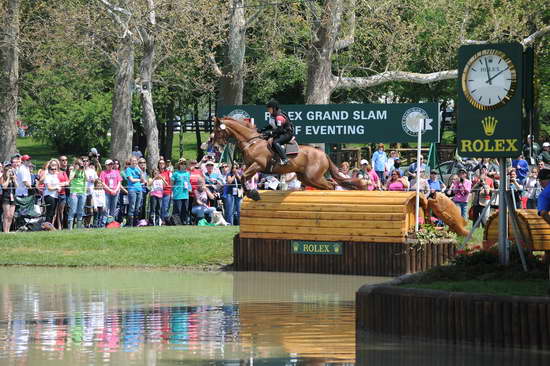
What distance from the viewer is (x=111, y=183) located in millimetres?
31375

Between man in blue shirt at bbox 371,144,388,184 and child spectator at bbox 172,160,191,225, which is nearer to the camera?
child spectator at bbox 172,160,191,225

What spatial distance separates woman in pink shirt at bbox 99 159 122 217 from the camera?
103 ft

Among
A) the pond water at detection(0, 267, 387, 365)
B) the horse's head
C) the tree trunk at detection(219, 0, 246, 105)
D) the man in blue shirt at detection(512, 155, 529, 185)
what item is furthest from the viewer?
the tree trunk at detection(219, 0, 246, 105)

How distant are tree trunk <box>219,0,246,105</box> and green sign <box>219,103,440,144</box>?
26.6 feet

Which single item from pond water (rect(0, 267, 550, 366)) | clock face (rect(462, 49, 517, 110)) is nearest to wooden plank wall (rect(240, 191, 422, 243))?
pond water (rect(0, 267, 550, 366))

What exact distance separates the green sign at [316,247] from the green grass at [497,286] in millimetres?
9376

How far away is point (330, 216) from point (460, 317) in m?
10.7

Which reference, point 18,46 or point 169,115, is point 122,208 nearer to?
point 18,46

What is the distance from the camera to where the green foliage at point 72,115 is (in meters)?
55.2

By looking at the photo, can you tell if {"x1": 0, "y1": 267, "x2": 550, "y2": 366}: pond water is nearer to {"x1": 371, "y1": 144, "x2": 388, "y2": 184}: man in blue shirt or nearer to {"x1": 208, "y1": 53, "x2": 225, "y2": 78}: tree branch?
{"x1": 371, "y1": 144, "x2": 388, "y2": 184}: man in blue shirt

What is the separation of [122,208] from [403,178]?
23.3 feet

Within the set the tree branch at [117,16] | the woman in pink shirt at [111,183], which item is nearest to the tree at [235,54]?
the tree branch at [117,16]

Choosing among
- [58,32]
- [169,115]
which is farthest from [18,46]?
[169,115]

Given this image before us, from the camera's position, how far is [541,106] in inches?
2368
